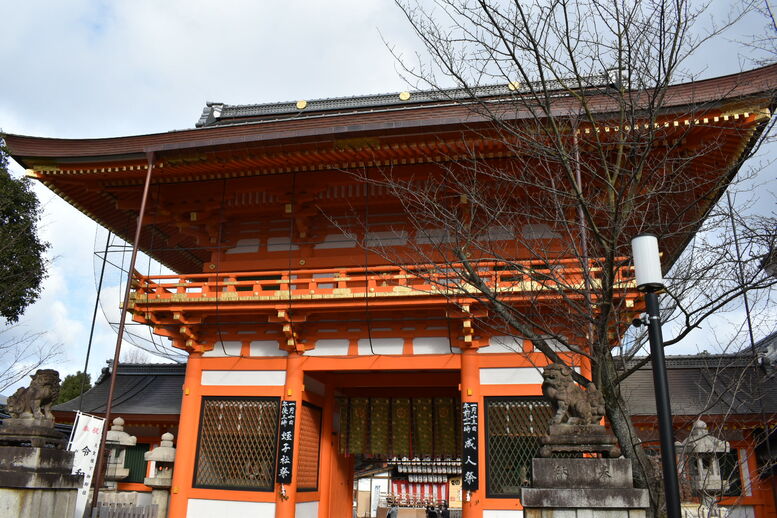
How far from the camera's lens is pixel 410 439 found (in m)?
13.9

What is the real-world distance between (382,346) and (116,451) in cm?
760

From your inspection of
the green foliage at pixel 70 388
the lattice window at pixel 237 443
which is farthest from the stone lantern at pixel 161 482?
the green foliage at pixel 70 388

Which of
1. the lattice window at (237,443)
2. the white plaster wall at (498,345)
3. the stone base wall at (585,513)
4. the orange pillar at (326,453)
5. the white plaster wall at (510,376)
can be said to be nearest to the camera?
the stone base wall at (585,513)

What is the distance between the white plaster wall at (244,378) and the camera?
1226cm

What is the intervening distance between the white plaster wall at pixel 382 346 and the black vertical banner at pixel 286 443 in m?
1.71

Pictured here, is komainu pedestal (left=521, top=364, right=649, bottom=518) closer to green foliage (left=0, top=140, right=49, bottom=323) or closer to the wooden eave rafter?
the wooden eave rafter

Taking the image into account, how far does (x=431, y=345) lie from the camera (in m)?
11.7

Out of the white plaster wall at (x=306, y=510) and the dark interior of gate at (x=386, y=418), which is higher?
the dark interior of gate at (x=386, y=418)

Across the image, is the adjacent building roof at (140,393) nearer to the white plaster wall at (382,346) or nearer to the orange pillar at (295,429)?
the orange pillar at (295,429)

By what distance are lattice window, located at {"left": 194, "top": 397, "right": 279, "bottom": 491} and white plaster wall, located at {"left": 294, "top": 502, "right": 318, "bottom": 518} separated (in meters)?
0.83

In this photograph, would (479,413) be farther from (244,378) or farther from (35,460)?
(35,460)

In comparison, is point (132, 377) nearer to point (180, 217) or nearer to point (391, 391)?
point (180, 217)

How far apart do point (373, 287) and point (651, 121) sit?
6699 mm

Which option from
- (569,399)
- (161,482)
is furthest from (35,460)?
(569,399)
